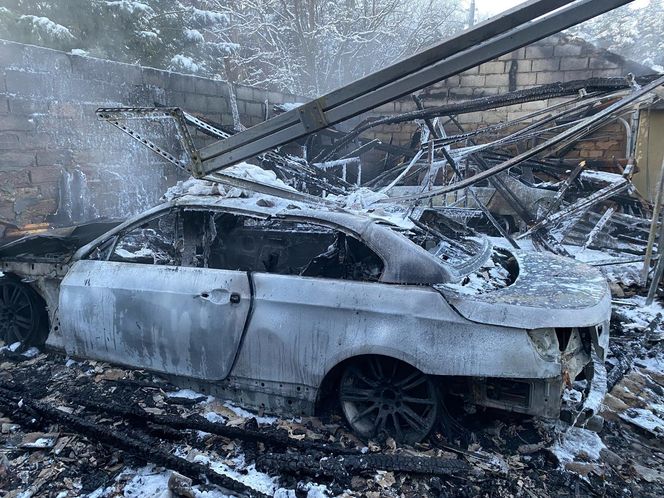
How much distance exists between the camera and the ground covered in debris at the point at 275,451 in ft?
8.76

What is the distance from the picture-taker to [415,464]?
2.74 m

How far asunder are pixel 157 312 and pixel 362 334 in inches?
61.2

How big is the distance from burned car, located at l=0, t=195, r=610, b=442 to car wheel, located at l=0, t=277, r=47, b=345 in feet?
1.30

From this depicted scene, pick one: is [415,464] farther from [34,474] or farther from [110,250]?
[110,250]

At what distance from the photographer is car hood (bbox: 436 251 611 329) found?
263cm

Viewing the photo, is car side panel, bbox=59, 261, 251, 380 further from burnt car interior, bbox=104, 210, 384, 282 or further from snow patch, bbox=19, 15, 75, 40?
snow patch, bbox=19, 15, 75, 40

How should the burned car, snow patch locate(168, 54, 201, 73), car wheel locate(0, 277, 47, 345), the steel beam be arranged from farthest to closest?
snow patch locate(168, 54, 201, 73) → car wheel locate(0, 277, 47, 345) → the burned car → the steel beam

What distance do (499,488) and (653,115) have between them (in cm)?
1000

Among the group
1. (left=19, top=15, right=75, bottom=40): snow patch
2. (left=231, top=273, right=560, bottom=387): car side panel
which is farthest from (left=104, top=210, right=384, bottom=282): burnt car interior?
(left=19, top=15, right=75, bottom=40): snow patch

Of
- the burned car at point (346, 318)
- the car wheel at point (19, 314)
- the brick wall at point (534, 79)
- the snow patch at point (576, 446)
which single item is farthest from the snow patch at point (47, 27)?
the snow patch at point (576, 446)

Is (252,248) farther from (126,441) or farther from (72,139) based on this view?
(72,139)

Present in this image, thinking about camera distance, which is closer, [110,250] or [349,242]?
[349,242]

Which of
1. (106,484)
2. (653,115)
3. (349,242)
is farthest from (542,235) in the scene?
(106,484)

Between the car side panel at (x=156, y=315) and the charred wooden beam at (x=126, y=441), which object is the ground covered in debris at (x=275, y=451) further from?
the car side panel at (x=156, y=315)
